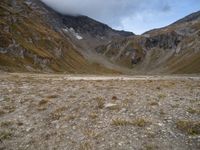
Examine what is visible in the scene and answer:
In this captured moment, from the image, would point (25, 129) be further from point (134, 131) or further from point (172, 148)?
point (172, 148)

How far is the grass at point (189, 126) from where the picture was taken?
1615cm

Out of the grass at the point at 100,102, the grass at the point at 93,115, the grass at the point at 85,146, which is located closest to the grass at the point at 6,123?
the grass at the point at 93,115

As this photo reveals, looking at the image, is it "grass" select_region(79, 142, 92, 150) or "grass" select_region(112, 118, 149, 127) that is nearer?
"grass" select_region(79, 142, 92, 150)

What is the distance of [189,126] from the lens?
16.7 m

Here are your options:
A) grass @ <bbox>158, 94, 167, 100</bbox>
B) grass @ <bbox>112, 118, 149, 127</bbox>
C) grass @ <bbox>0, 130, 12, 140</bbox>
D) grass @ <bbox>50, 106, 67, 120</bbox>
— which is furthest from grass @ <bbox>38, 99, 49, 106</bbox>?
grass @ <bbox>158, 94, 167, 100</bbox>

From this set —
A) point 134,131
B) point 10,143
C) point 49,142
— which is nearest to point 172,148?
point 134,131

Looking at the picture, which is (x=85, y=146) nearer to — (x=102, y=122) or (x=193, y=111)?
(x=102, y=122)

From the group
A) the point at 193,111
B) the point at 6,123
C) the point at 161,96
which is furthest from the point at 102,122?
the point at 161,96

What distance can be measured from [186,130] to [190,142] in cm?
122

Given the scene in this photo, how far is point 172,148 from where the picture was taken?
1465 cm

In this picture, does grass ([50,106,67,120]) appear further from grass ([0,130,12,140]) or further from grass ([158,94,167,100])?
grass ([158,94,167,100])

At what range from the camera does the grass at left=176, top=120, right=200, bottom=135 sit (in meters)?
16.1

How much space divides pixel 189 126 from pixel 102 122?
5051mm

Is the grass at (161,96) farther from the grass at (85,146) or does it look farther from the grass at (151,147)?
the grass at (85,146)
